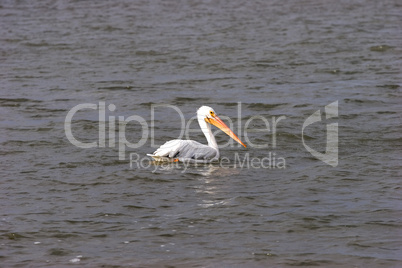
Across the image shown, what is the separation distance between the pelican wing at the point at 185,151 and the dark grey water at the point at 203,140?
151 mm

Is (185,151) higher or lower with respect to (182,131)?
lower

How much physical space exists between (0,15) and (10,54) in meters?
5.47

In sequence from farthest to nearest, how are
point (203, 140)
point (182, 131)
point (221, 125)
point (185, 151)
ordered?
point (182, 131)
point (203, 140)
point (221, 125)
point (185, 151)

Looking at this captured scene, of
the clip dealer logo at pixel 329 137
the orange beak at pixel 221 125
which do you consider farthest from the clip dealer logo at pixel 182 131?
the orange beak at pixel 221 125

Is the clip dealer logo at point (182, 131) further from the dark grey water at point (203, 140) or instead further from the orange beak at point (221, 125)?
the orange beak at point (221, 125)

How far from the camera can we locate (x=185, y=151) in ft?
27.7

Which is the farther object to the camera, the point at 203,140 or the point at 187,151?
the point at 203,140

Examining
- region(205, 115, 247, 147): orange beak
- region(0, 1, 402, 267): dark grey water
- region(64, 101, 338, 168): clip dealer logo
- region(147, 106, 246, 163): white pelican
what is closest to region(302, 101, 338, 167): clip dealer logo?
region(64, 101, 338, 168): clip dealer logo

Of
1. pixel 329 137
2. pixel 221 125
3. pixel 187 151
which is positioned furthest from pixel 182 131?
pixel 329 137

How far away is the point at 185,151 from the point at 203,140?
134 centimetres

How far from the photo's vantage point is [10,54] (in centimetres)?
1519

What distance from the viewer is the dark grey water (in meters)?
6.02

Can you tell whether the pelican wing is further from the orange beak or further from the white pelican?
the orange beak

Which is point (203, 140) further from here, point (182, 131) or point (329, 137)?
point (329, 137)
